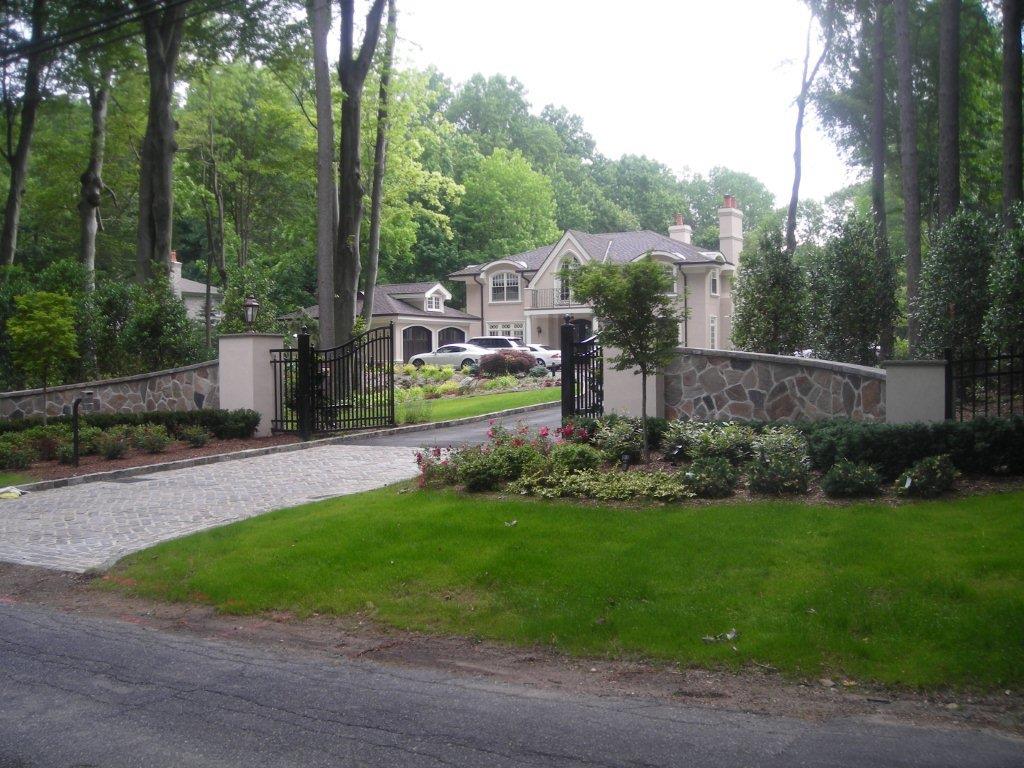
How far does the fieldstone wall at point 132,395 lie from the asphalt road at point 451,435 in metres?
4.13

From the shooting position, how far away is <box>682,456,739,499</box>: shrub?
31.4 ft

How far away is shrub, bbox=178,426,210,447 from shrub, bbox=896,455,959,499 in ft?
43.3

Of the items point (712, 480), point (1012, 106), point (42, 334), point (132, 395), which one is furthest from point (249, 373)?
point (1012, 106)

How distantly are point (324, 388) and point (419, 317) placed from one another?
34078 millimetres

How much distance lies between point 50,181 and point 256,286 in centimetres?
1677

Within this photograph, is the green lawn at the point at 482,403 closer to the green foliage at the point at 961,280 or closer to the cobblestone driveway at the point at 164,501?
the cobblestone driveway at the point at 164,501

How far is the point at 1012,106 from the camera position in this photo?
17.6 metres

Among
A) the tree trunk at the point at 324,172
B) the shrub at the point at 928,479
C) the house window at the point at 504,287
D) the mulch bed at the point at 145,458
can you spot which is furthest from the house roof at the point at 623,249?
the shrub at the point at 928,479

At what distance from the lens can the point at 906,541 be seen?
24.8 feet

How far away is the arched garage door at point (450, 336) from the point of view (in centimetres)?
5522

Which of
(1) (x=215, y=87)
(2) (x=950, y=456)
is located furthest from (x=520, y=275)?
(2) (x=950, y=456)

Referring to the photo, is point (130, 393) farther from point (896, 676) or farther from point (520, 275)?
point (520, 275)

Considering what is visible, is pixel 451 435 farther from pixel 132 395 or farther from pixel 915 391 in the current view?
pixel 915 391

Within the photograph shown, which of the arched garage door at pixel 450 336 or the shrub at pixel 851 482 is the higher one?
the arched garage door at pixel 450 336
